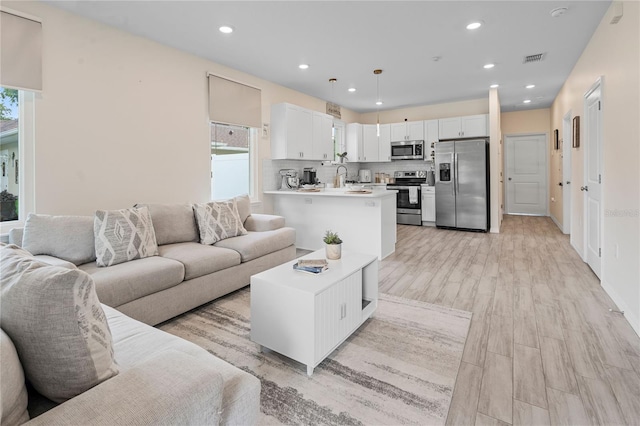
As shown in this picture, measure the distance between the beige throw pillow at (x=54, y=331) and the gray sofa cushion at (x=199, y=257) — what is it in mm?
1815

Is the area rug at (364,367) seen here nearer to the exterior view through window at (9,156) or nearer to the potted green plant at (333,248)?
the potted green plant at (333,248)

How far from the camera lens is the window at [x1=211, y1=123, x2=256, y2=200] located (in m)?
4.50

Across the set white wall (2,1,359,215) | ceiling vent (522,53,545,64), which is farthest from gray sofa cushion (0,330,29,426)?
ceiling vent (522,53,545,64)

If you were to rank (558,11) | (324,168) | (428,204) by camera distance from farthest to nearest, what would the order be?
1. (428,204)
2. (324,168)
3. (558,11)

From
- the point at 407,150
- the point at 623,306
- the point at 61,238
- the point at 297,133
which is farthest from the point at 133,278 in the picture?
the point at 407,150

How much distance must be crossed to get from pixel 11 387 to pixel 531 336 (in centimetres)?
277

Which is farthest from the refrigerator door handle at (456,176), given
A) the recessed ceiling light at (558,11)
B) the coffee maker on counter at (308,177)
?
the recessed ceiling light at (558,11)

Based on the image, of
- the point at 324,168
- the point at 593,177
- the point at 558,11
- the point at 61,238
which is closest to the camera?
the point at 61,238

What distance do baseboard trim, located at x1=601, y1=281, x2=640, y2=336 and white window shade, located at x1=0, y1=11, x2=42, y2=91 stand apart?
194 inches

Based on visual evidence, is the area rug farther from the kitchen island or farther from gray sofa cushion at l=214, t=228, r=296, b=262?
the kitchen island

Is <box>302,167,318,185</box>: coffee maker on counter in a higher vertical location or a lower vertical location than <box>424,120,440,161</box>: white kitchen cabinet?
lower

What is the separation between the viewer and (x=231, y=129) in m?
4.71

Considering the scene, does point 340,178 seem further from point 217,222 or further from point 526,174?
point 526,174

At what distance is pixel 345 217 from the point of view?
475 cm
